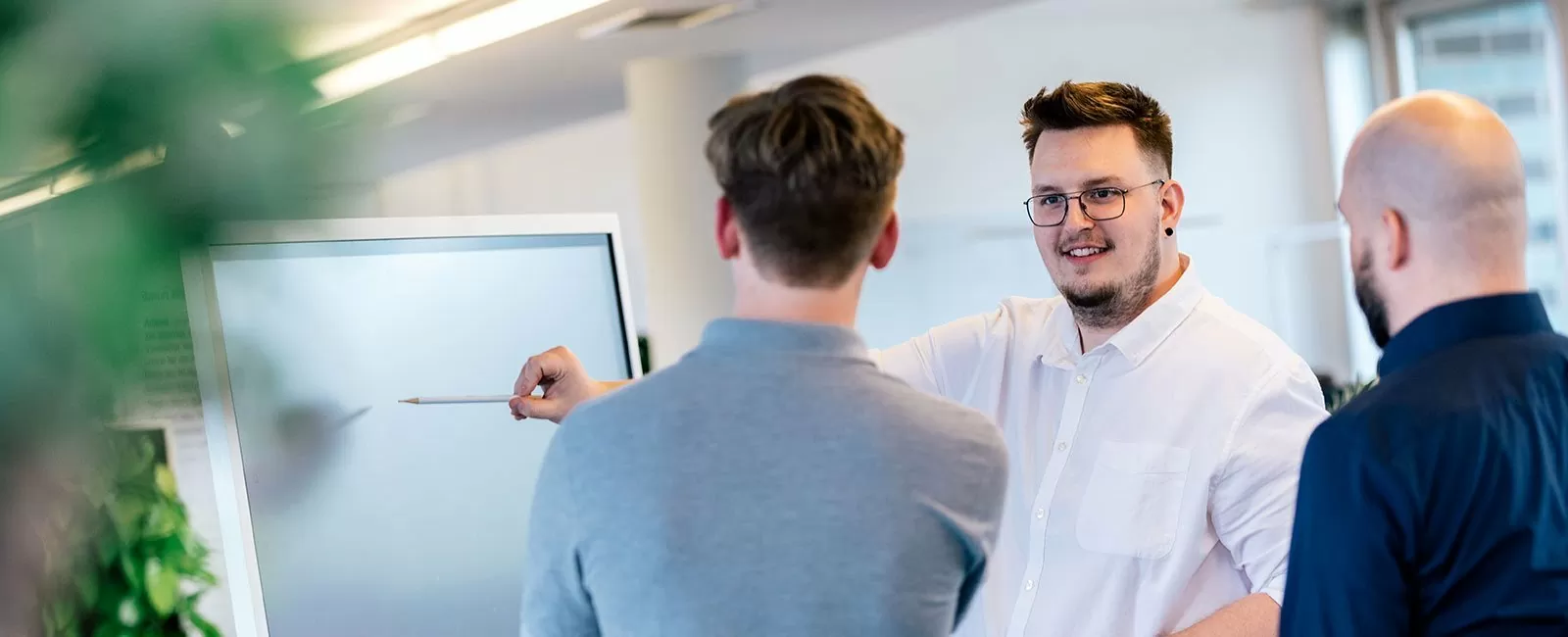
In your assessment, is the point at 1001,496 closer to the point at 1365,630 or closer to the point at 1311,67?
the point at 1365,630

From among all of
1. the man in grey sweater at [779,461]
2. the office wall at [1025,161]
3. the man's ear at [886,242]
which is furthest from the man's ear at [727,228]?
the office wall at [1025,161]

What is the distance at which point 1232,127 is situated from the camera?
802 cm

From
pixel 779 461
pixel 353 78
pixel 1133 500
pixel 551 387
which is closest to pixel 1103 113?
pixel 1133 500

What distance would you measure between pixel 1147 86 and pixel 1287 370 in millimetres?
6297

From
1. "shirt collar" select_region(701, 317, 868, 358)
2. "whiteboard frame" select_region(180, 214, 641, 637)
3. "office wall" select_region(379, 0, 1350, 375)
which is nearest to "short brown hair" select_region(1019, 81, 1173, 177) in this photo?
"whiteboard frame" select_region(180, 214, 641, 637)

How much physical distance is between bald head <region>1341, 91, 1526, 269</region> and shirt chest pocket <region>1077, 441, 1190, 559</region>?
2.35ft

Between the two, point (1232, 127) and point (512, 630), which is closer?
point (512, 630)

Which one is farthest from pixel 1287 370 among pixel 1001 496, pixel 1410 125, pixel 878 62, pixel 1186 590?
pixel 878 62

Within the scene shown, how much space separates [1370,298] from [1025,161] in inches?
244

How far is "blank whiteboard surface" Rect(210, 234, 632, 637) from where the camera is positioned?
1.74m

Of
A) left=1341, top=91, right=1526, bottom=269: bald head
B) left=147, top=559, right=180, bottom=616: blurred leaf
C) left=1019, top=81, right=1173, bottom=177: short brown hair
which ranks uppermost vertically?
left=1019, top=81, right=1173, bottom=177: short brown hair

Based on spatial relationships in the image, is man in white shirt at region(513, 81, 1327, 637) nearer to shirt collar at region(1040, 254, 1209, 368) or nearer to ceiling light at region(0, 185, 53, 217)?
shirt collar at region(1040, 254, 1209, 368)

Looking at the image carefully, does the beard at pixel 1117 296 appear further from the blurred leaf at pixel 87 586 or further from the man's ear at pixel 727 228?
the blurred leaf at pixel 87 586

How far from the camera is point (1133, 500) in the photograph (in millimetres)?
1949
